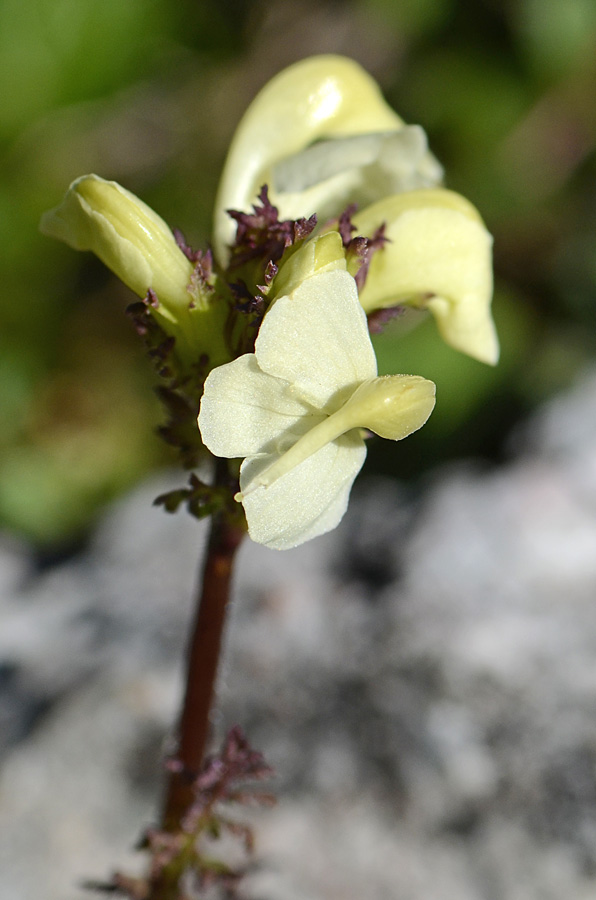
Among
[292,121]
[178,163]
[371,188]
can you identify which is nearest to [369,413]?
[371,188]

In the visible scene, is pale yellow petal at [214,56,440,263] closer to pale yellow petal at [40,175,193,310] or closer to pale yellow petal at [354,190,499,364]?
pale yellow petal at [354,190,499,364]

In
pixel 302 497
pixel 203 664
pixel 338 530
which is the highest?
pixel 302 497

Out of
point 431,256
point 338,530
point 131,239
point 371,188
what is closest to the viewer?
point 131,239

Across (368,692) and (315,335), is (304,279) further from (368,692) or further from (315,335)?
(368,692)

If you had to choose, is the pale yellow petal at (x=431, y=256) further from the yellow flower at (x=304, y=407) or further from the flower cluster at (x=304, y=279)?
the yellow flower at (x=304, y=407)

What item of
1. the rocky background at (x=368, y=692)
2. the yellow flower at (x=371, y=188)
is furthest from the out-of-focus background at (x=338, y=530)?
the yellow flower at (x=371, y=188)
